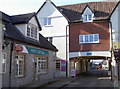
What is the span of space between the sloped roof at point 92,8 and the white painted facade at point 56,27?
1298mm

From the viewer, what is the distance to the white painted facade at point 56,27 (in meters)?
25.5

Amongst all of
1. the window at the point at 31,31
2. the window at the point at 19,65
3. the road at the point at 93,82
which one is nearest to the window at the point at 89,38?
the road at the point at 93,82

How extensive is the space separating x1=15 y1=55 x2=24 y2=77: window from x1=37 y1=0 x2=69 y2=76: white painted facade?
11565mm

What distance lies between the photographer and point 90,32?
962 inches

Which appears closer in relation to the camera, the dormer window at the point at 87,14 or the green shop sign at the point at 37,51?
the green shop sign at the point at 37,51

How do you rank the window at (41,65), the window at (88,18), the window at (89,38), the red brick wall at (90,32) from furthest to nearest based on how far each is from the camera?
the window at (88,18)
the window at (89,38)
the red brick wall at (90,32)
the window at (41,65)

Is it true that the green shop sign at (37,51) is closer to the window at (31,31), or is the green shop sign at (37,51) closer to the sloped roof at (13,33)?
the sloped roof at (13,33)

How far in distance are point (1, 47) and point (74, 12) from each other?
17293 mm

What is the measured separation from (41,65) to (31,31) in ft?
12.2

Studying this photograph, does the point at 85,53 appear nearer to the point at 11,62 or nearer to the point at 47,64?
the point at 47,64

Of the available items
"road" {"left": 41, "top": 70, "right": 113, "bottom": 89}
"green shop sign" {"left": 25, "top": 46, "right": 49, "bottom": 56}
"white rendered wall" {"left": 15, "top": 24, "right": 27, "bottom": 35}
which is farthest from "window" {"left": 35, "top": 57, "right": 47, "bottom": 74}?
"white rendered wall" {"left": 15, "top": 24, "right": 27, "bottom": 35}

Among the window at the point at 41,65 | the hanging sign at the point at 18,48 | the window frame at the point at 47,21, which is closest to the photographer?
the hanging sign at the point at 18,48

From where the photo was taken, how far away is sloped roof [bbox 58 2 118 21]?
988 inches

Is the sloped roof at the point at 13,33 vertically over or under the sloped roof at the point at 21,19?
under
